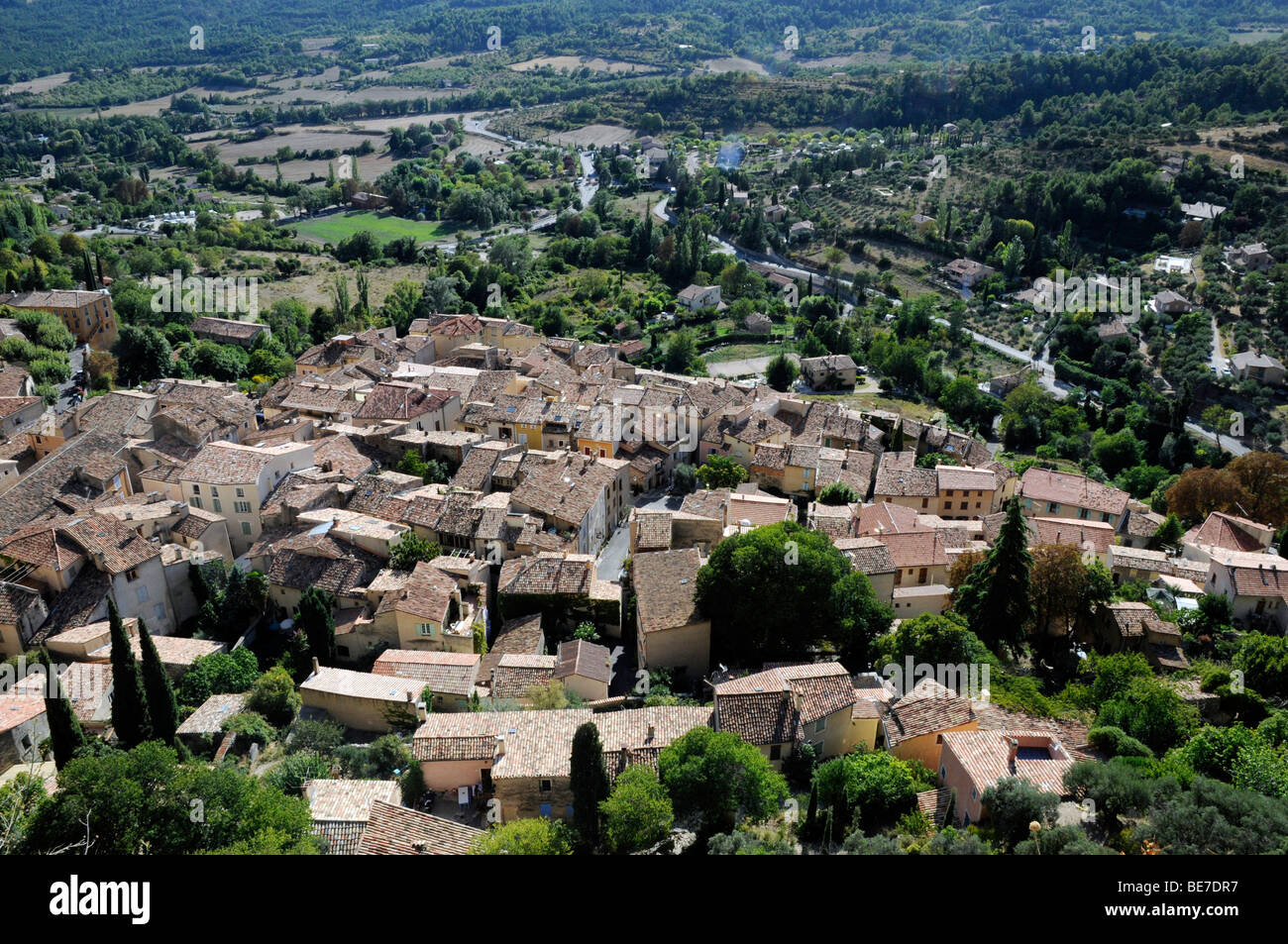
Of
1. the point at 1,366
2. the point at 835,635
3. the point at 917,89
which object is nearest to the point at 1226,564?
the point at 835,635

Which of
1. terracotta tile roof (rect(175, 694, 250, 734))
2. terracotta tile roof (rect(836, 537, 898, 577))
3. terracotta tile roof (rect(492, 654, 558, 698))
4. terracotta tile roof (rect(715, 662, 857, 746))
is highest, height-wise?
terracotta tile roof (rect(715, 662, 857, 746))

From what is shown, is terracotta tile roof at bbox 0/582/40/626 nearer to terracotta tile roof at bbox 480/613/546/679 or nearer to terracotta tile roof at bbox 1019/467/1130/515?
terracotta tile roof at bbox 480/613/546/679

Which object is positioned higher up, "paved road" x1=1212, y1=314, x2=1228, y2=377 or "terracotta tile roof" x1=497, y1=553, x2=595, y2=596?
"terracotta tile roof" x1=497, y1=553, x2=595, y2=596

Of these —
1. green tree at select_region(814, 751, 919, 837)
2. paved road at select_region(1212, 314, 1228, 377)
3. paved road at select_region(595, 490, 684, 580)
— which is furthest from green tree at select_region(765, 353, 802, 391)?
green tree at select_region(814, 751, 919, 837)

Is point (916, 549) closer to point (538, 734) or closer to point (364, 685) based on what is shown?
point (538, 734)

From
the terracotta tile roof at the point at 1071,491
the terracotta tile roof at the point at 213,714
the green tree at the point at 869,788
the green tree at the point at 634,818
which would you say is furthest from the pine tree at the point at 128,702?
the terracotta tile roof at the point at 1071,491
